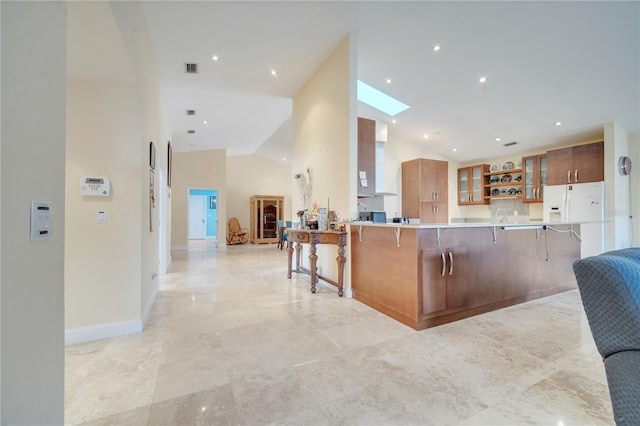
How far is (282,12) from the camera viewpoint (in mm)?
3029

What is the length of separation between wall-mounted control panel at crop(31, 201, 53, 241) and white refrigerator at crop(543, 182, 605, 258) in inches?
251

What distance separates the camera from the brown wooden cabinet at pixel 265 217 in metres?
10.2

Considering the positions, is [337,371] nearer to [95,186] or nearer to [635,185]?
[95,186]

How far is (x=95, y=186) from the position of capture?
7.69 feet

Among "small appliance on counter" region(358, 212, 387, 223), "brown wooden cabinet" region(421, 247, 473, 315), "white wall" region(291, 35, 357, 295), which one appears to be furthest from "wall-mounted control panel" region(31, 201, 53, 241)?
"small appliance on counter" region(358, 212, 387, 223)

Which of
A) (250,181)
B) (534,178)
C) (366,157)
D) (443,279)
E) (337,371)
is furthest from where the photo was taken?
(250,181)

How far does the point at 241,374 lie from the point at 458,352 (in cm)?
157

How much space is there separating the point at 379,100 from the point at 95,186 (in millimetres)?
4943

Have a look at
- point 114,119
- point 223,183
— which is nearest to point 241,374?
point 114,119

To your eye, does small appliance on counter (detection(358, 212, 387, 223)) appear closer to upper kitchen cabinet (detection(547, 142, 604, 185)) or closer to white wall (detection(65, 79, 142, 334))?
white wall (detection(65, 79, 142, 334))

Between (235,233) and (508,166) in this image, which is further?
(235,233)

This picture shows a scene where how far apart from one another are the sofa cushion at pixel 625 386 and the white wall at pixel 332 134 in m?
2.85

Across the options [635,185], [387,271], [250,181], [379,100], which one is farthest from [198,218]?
[635,185]

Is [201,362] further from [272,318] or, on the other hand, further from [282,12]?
[282,12]
